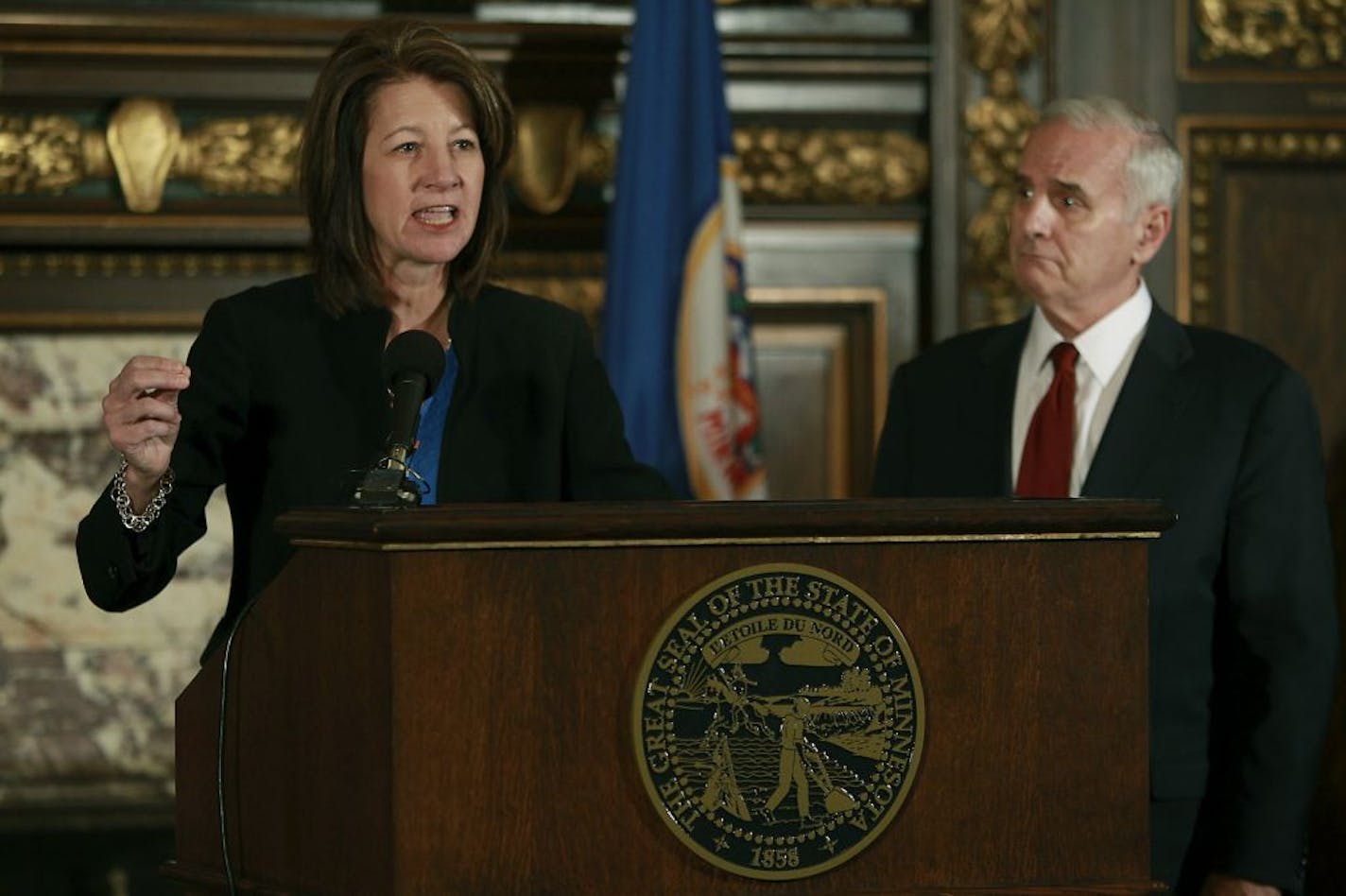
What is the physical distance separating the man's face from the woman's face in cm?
101

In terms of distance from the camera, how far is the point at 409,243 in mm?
2438

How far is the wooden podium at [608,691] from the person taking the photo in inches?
71.0

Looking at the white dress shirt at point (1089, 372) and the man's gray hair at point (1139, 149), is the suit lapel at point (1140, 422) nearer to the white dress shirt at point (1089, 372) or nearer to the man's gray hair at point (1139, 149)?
the white dress shirt at point (1089, 372)

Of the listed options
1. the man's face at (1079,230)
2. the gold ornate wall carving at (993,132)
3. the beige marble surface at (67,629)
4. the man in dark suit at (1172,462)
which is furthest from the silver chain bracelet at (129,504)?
the gold ornate wall carving at (993,132)

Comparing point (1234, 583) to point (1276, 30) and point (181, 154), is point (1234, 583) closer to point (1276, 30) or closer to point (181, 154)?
point (1276, 30)

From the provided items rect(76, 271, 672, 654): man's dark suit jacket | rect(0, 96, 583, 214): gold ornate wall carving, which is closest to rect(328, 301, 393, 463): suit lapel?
rect(76, 271, 672, 654): man's dark suit jacket

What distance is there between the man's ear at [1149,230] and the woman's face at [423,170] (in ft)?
3.81

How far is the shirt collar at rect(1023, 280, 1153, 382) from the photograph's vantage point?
10.1 feet

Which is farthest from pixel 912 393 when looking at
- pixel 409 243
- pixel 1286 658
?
pixel 409 243

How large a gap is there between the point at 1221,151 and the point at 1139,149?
146cm

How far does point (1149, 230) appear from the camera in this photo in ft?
10.3

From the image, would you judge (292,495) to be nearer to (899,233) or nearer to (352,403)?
(352,403)

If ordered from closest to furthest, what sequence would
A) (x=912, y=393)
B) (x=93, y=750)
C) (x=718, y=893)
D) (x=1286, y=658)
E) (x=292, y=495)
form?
(x=718, y=893), (x=292, y=495), (x=1286, y=658), (x=912, y=393), (x=93, y=750)

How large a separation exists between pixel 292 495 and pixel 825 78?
7.80 ft
